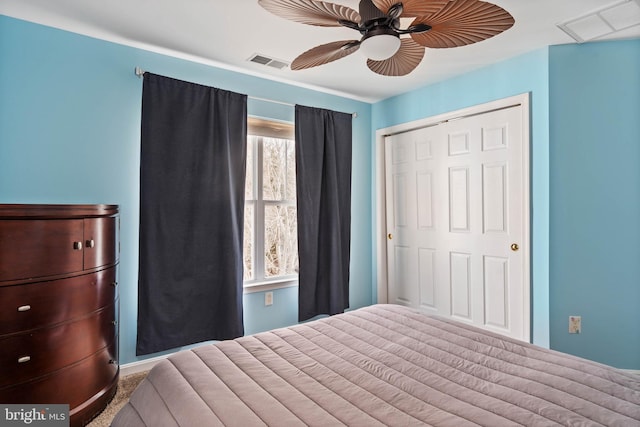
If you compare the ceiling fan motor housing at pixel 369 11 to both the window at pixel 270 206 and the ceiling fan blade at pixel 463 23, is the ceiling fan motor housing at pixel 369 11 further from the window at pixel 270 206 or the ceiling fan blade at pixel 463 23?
the window at pixel 270 206

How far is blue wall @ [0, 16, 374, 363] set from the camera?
7.22 ft

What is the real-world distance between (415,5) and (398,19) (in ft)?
0.54

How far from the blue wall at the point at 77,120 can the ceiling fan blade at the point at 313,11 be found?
1.55 m

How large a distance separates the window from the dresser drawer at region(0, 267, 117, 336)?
1343 millimetres

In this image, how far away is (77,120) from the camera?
240cm

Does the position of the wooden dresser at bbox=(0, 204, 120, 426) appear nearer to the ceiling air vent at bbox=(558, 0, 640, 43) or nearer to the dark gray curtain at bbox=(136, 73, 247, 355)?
the dark gray curtain at bbox=(136, 73, 247, 355)

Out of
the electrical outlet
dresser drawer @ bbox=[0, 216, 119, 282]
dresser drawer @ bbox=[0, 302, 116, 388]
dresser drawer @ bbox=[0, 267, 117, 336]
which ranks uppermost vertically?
dresser drawer @ bbox=[0, 216, 119, 282]

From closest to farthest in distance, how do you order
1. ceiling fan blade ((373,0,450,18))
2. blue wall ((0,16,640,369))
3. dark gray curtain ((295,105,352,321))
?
ceiling fan blade ((373,0,450,18)) → blue wall ((0,16,640,369)) → dark gray curtain ((295,105,352,321))

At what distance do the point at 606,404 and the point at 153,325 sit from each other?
8.48 feet

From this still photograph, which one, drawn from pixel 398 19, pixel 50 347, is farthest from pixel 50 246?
pixel 398 19

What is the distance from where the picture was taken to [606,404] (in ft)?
3.70

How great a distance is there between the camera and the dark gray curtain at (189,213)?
8.48ft

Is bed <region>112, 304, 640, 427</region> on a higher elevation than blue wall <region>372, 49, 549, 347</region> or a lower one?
lower

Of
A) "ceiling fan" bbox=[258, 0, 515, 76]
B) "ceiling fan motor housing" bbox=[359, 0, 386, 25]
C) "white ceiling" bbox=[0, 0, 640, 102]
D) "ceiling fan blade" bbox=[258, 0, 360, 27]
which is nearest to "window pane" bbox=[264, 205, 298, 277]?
"white ceiling" bbox=[0, 0, 640, 102]
